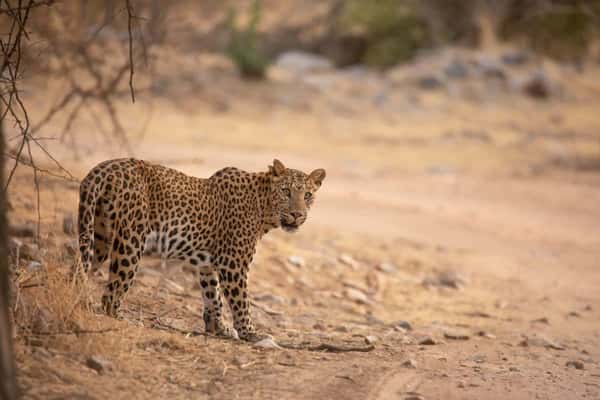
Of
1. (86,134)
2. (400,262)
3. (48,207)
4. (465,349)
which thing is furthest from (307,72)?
(465,349)

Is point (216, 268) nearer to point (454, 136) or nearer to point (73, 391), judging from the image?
point (73, 391)

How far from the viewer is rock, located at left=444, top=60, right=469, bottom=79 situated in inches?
1073

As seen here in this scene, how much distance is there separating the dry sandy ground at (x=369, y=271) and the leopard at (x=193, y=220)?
0.94 feet

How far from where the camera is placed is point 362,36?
32656 millimetres

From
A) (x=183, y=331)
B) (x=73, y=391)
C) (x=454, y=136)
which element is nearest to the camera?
(x=73, y=391)

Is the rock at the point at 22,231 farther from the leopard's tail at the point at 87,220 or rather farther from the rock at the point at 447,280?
the rock at the point at 447,280

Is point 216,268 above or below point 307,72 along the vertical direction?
below

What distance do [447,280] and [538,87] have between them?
1664cm

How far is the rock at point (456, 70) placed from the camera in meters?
27.3

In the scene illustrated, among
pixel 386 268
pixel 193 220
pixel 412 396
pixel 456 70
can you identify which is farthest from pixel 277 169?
pixel 456 70

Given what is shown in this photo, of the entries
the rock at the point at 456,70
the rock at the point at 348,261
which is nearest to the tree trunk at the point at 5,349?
the rock at the point at 348,261

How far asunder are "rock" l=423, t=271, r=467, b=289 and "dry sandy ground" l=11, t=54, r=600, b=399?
26mm

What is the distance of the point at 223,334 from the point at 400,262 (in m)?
5.21

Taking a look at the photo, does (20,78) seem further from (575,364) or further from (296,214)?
(575,364)
